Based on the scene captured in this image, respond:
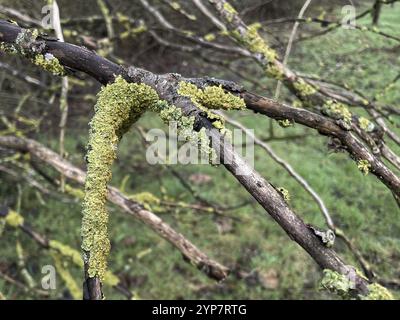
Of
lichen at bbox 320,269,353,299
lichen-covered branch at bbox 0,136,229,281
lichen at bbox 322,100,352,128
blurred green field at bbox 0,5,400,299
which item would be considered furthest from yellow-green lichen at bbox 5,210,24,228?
lichen at bbox 320,269,353,299

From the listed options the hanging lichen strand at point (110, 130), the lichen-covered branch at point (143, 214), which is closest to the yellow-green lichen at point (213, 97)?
the hanging lichen strand at point (110, 130)

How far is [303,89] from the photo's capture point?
82.0 inches

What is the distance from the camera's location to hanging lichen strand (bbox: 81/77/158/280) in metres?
0.94

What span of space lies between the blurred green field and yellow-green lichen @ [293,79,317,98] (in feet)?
2.47

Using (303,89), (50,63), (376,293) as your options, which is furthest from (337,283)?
(303,89)

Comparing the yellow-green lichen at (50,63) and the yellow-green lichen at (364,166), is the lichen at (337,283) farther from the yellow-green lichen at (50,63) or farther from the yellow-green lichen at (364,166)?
the yellow-green lichen at (50,63)

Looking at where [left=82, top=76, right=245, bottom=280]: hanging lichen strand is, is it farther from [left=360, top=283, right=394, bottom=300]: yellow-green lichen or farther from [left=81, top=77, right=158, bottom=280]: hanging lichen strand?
[left=360, top=283, right=394, bottom=300]: yellow-green lichen

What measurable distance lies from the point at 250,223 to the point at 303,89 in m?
1.84

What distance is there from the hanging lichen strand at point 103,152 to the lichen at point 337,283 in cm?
44

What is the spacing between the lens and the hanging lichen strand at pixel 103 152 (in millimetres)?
942

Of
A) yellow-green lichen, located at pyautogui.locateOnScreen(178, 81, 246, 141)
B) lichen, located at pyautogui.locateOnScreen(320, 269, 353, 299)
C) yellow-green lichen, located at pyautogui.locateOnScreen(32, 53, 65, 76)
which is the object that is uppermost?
yellow-green lichen, located at pyautogui.locateOnScreen(32, 53, 65, 76)

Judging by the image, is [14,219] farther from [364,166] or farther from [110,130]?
[364,166]
